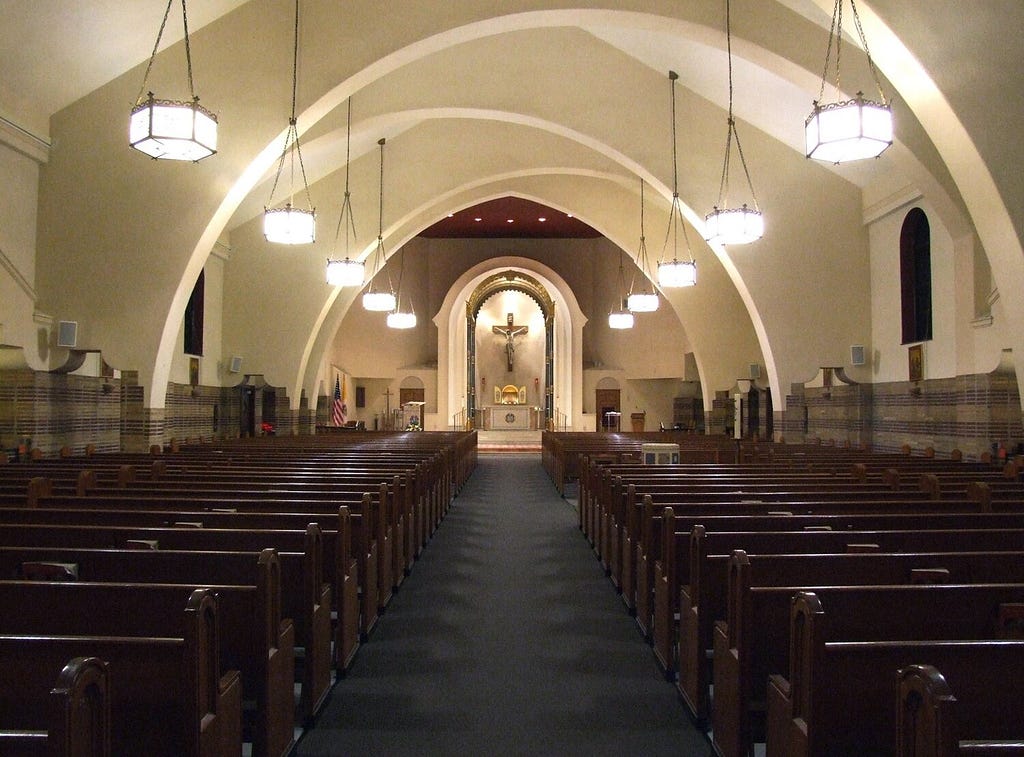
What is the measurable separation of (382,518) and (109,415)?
7302mm

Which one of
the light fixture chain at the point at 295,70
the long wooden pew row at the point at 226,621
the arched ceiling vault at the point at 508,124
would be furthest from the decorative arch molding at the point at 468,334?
the long wooden pew row at the point at 226,621

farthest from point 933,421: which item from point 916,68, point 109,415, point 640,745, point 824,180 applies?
point 109,415

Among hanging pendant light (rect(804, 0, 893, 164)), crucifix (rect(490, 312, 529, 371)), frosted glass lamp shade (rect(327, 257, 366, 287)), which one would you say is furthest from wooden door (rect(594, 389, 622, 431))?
hanging pendant light (rect(804, 0, 893, 164))

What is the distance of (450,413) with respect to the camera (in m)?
25.7

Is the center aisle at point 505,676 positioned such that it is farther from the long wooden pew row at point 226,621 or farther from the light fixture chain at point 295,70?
the light fixture chain at point 295,70

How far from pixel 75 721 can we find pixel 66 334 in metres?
9.77

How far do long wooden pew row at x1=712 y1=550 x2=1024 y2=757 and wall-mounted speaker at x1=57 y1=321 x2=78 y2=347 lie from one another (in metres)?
9.45

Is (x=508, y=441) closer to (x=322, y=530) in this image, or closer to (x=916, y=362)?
(x=916, y=362)

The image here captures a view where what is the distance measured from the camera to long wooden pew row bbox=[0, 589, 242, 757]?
6.20 ft

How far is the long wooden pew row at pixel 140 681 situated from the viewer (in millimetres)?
1891

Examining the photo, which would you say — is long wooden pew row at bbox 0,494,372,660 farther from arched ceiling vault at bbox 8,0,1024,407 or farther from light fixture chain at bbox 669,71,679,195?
light fixture chain at bbox 669,71,679,195

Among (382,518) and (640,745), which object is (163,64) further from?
(640,745)

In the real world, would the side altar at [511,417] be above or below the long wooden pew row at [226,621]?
above

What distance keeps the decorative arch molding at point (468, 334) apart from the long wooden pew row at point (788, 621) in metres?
22.8
